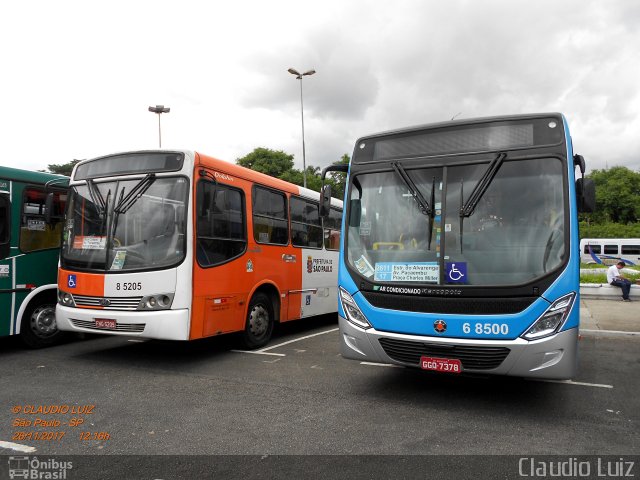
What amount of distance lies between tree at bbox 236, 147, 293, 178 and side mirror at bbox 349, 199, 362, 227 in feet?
141

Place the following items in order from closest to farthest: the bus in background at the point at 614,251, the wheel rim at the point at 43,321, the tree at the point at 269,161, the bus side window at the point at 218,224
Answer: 1. the bus side window at the point at 218,224
2. the wheel rim at the point at 43,321
3. the bus in background at the point at 614,251
4. the tree at the point at 269,161

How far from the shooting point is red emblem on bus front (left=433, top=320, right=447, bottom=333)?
4.81 metres

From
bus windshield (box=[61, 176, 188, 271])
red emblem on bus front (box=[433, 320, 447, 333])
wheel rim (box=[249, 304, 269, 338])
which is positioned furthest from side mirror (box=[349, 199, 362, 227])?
wheel rim (box=[249, 304, 269, 338])

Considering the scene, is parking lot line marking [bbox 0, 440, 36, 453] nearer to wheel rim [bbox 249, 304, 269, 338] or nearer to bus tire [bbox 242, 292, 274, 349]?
bus tire [bbox 242, 292, 274, 349]

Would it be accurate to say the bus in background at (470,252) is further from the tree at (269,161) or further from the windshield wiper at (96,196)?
the tree at (269,161)

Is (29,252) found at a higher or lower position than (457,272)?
higher

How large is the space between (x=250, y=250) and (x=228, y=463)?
445 cm

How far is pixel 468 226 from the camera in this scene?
5000 millimetres

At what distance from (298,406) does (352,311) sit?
1.15m

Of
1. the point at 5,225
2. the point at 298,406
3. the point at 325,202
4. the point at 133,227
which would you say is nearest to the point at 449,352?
the point at 298,406

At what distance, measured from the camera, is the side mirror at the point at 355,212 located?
Result: 5699 millimetres

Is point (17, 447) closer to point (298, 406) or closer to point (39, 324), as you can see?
point (298, 406)

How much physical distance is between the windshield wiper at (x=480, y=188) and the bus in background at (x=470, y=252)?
11 millimetres

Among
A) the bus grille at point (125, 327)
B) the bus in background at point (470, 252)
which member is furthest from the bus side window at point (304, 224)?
the bus in background at point (470, 252)
